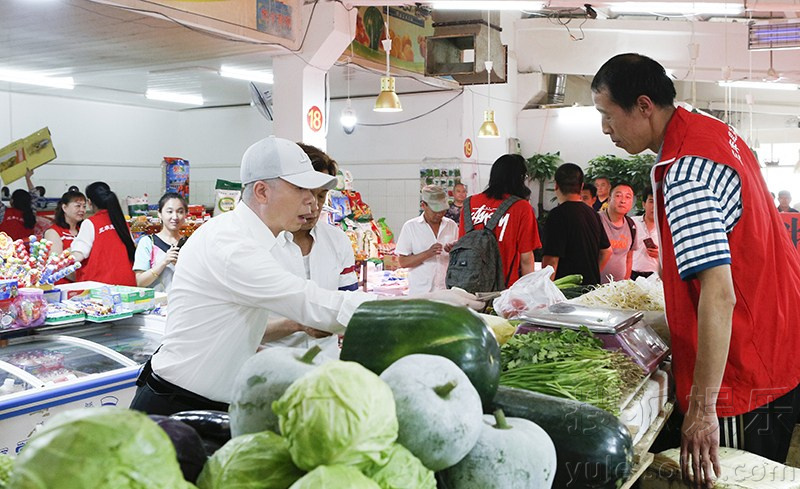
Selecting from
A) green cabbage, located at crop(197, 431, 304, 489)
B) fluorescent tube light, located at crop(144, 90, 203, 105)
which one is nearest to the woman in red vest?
fluorescent tube light, located at crop(144, 90, 203, 105)

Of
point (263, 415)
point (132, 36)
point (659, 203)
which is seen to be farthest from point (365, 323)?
point (132, 36)

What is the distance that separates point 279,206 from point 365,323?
1.21 m

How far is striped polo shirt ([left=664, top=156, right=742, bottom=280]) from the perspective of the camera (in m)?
2.19

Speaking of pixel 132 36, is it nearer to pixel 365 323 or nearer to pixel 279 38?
pixel 279 38

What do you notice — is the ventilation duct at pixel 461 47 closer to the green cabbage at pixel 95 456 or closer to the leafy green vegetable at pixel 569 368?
the leafy green vegetable at pixel 569 368

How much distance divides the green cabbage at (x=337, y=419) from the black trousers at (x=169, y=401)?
1555mm

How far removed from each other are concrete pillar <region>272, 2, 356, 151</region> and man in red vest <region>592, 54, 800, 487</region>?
5.20m

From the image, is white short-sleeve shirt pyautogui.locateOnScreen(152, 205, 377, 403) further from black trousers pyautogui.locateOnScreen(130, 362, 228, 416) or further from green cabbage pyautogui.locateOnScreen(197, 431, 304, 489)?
green cabbage pyautogui.locateOnScreen(197, 431, 304, 489)

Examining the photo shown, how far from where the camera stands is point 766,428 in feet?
8.39

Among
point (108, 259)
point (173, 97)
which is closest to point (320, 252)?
point (108, 259)

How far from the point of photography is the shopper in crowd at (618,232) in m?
6.26

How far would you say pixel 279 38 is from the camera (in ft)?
23.7

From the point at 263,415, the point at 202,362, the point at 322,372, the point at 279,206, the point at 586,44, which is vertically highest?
the point at 586,44

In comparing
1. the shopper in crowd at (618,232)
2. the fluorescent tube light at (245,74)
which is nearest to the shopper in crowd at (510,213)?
the shopper in crowd at (618,232)
